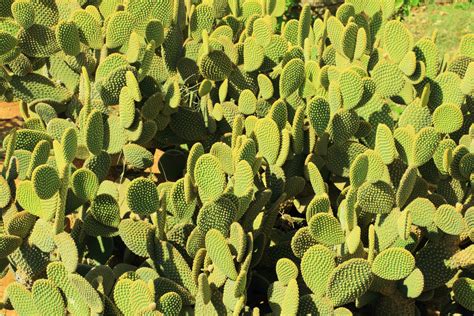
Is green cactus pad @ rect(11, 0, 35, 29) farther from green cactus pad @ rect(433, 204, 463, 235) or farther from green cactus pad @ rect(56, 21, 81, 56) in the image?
green cactus pad @ rect(433, 204, 463, 235)

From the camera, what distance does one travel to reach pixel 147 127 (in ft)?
8.01

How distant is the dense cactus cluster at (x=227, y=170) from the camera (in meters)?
1.96

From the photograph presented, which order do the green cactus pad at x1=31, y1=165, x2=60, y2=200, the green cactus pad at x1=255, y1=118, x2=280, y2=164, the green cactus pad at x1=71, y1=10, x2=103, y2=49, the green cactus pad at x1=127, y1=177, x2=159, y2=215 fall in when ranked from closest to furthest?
the green cactus pad at x1=31, y1=165, x2=60, y2=200 < the green cactus pad at x1=127, y1=177, x2=159, y2=215 < the green cactus pad at x1=255, y1=118, x2=280, y2=164 < the green cactus pad at x1=71, y1=10, x2=103, y2=49

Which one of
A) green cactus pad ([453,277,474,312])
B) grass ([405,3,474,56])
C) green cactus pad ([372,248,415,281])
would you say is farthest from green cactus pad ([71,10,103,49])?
grass ([405,3,474,56])

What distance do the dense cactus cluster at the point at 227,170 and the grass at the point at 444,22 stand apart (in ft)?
14.8

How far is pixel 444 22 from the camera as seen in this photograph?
772 centimetres

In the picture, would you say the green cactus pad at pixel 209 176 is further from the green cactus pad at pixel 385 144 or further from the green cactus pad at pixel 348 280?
the green cactus pad at pixel 385 144

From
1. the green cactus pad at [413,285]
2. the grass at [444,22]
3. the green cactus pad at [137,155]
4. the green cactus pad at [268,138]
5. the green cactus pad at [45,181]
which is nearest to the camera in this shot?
the green cactus pad at [45,181]

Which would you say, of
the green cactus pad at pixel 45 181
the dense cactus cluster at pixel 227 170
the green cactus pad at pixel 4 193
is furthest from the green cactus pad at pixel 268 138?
the green cactus pad at pixel 4 193

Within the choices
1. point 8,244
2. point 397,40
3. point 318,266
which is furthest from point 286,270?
point 397,40

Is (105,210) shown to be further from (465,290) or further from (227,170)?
(465,290)

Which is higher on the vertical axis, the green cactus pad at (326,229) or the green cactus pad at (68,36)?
the green cactus pad at (68,36)

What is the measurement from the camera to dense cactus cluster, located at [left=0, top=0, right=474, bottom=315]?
6.43 ft

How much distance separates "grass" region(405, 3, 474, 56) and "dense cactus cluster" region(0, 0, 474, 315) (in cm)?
452
